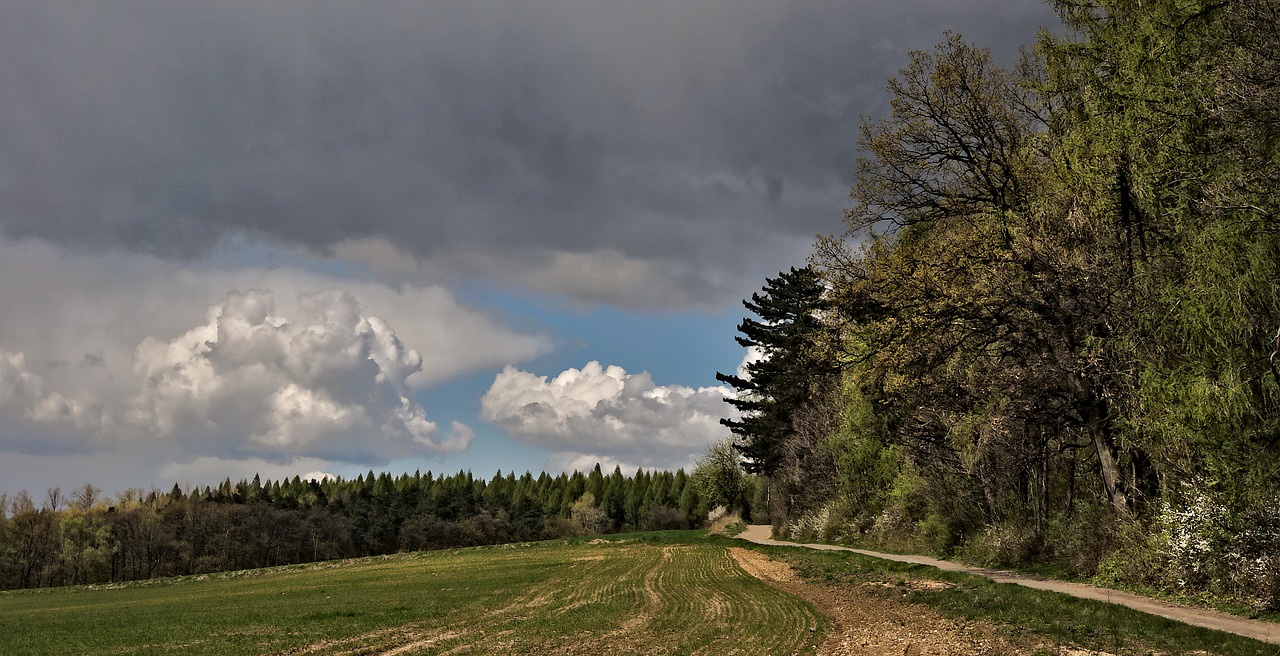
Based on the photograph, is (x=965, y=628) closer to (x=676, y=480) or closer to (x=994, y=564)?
(x=994, y=564)

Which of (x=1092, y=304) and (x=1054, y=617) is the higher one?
(x=1092, y=304)

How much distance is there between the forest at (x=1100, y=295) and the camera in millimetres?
13969

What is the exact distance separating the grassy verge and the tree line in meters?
69.5

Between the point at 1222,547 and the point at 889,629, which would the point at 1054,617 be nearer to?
the point at 889,629

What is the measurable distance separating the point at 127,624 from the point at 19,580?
82.6m

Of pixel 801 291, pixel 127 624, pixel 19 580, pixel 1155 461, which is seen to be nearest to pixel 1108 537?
pixel 1155 461

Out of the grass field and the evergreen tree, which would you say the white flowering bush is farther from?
the evergreen tree

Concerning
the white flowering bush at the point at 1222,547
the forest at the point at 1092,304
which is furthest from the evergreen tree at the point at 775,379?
the white flowering bush at the point at 1222,547

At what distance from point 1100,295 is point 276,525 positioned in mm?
98040

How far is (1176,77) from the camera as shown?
15766mm

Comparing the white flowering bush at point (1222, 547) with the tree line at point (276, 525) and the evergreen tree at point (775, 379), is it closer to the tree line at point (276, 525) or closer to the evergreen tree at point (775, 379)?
the evergreen tree at point (775, 379)

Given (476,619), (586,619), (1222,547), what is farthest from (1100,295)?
(476,619)

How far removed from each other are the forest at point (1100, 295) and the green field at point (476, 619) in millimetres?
7844

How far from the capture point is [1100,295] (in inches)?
730
